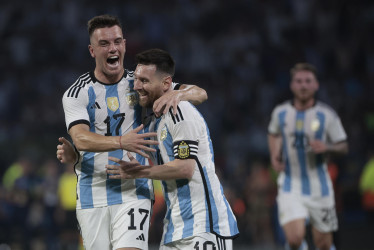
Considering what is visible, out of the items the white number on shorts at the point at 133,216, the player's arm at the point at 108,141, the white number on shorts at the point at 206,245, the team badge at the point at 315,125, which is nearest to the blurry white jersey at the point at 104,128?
the white number on shorts at the point at 133,216

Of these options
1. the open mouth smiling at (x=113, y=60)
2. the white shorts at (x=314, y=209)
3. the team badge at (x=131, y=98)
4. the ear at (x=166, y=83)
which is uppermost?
the open mouth smiling at (x=113, y=60)

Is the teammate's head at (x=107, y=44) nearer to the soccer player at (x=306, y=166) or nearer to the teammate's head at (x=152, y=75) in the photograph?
the teammate's head at (x=152, y=75)

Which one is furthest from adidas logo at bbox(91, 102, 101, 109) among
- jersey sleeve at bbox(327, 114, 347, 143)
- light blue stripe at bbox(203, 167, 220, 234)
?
jersey sleeve at bbox(327, 114, 347, 143)

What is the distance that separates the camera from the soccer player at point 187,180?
14.5 ft

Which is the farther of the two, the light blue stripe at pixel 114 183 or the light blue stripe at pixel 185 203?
the light blue stripe at pixel 114 183

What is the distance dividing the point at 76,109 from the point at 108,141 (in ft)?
1.82

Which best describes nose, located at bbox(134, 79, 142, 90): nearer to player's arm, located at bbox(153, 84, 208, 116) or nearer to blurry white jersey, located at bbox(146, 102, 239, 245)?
player's arm, located at bbox(153, 84, 208, 116)

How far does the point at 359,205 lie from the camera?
39.3 feet

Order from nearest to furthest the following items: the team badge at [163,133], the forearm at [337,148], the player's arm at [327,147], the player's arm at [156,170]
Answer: the player's arm at [156,170] → the team badge at [163,133] → the player's arm at [327,147] → the forearm at [337,148]

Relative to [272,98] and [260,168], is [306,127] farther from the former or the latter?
[272,98]

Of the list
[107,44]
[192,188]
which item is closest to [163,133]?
[192,188]

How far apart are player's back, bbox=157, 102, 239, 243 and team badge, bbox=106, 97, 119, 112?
61cm

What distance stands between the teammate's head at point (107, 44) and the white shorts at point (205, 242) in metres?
1.51

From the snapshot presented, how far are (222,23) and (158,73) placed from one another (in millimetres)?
12491
